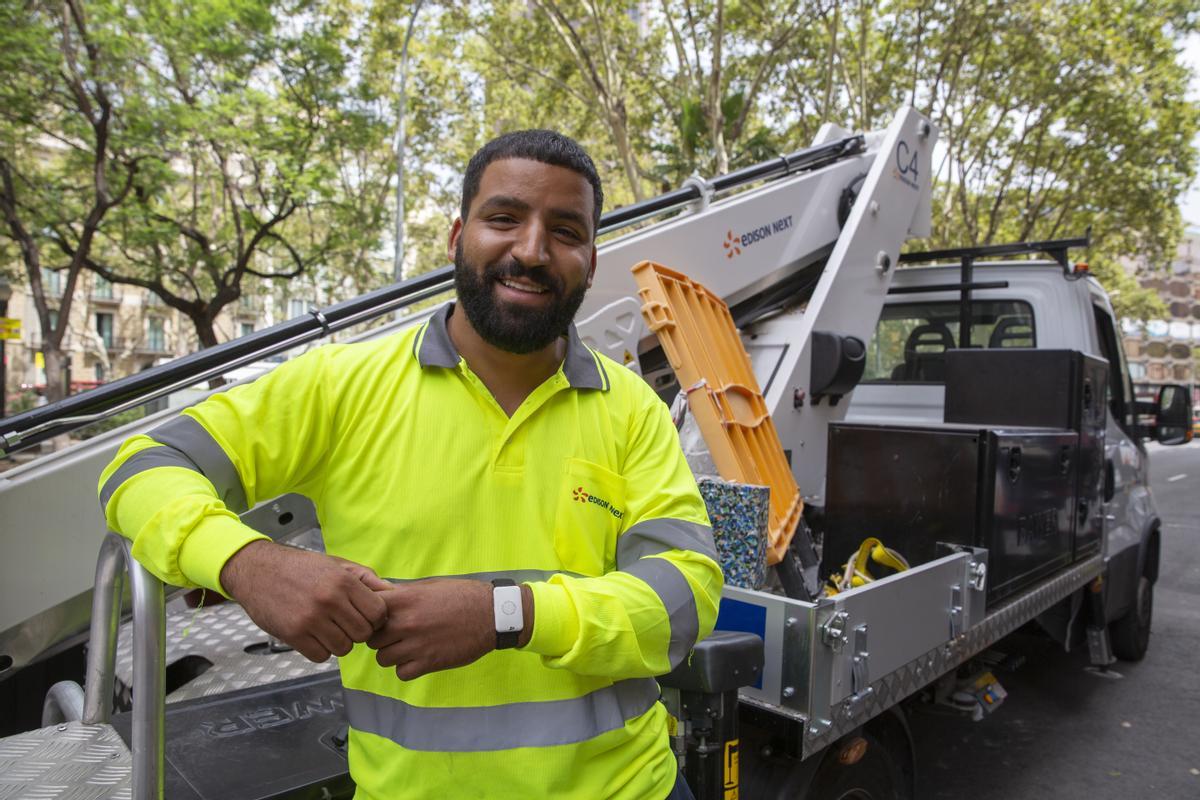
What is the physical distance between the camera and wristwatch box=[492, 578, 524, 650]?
1054 millimetres

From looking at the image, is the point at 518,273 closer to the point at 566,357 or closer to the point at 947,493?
the point at 566,357

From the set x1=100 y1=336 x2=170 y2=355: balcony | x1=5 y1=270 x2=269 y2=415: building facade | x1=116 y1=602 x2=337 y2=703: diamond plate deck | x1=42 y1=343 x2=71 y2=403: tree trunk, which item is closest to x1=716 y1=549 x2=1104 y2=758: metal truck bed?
x1=116 y1=602 x2=337 y2=703: diamond plate deck

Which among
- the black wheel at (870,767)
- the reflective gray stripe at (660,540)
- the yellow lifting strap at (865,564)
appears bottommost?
the black wheel at (870,767)

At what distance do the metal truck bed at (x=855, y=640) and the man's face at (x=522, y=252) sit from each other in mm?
1064

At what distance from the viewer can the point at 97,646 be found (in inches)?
51.0

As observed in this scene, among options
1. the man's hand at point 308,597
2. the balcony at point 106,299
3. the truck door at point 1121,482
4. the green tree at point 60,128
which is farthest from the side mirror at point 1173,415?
the balcony at point 106,299

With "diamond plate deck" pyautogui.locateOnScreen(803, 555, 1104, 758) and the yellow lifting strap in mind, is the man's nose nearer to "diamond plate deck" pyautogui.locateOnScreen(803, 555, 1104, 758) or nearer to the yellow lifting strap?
"diamond plate deck" pyautogui.locateOnScreen(803, 555, 1104, 758)

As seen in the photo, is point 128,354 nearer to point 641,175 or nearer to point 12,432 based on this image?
point 641,175

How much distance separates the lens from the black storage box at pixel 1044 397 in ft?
11.7

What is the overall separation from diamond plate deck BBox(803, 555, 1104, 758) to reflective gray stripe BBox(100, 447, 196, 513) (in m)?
1.52

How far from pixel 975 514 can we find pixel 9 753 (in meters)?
2.66

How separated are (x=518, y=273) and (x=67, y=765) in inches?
39.4

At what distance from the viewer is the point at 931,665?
2.57 m

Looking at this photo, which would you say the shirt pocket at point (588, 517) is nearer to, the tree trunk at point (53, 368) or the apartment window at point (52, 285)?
the tree trunk at point (53, 368)
